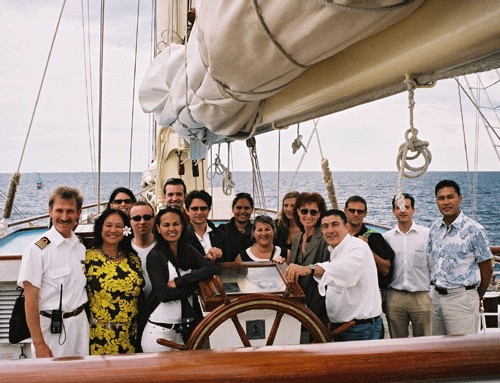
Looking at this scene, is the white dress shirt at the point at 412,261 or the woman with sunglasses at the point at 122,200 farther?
the woman with sunglasses at the point at 122,200

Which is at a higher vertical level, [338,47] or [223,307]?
[338,47]

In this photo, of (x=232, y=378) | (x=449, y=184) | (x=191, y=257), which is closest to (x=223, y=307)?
(x=191, y=257)

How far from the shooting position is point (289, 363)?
3.29ft

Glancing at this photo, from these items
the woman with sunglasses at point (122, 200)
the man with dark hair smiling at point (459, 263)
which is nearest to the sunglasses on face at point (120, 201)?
the woman with sunglasses at point (122, 200)

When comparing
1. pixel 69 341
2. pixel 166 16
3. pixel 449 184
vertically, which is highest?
pixel 166 16

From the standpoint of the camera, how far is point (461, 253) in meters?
2.77

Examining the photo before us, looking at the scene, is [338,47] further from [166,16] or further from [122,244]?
[166,16]

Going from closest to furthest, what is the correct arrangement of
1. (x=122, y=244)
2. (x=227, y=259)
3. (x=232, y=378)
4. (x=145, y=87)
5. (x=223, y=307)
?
1. (x=232, y=378)
2. (x=223, y=307)
3. (x=122, y=244)
4. (x=227, y=259)
5. (x=145, y=87)

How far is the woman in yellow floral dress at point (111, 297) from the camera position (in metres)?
2.22

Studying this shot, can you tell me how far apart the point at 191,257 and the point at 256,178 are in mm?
1538

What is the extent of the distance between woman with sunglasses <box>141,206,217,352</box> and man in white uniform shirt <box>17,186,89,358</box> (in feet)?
1.00

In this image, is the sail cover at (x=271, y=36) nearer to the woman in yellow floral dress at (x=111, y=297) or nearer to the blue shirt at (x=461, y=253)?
the woman in yellow floral dress at (x=111, y=297)

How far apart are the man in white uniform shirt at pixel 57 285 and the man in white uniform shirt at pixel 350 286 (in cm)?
102

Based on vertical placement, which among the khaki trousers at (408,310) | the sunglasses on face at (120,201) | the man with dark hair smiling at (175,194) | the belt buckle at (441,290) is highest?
the man with dark hair smiling at (175,194)
